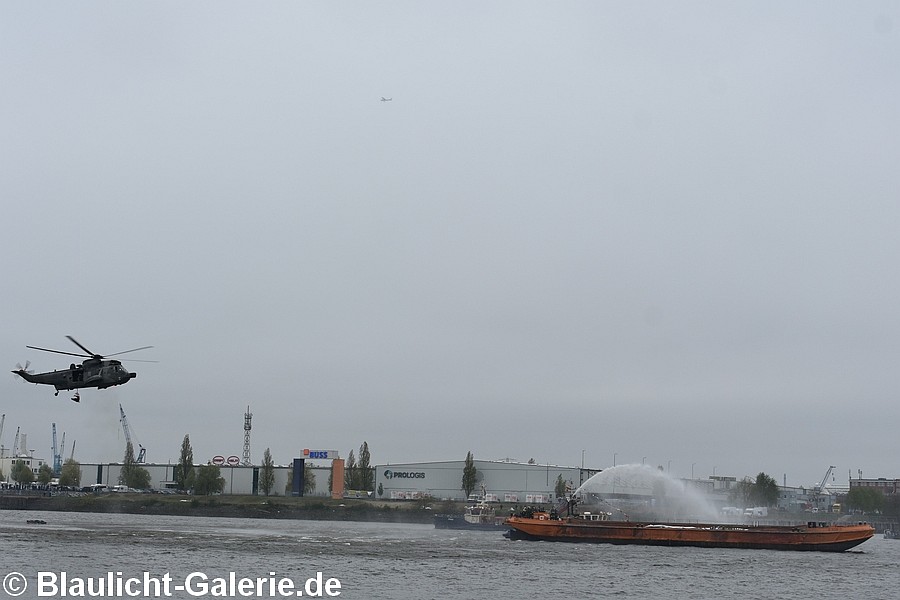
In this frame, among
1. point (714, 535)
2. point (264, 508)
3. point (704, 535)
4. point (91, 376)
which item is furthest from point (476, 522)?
point (91, 376)

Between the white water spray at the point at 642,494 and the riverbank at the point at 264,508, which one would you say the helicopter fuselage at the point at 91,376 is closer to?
the white water spray at the point at 642,494

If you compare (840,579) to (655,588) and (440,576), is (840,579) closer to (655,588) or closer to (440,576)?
(655,588)

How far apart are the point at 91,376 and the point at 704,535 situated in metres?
60.0

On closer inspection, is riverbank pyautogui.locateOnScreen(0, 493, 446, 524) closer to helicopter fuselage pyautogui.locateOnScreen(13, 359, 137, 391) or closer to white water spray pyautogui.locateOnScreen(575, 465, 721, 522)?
white water spray pyautogui.locateOnScreen(575, 465, 721, 522)

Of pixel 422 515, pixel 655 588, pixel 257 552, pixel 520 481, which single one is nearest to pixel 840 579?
pixel 655 588

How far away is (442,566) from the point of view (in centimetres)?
7750

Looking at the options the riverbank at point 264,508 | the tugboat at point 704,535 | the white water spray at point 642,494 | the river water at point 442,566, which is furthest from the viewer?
the riverbank at point 264,508

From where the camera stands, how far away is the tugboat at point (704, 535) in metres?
104

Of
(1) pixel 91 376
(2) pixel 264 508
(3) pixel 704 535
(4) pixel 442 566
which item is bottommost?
(2) pixel 264 508

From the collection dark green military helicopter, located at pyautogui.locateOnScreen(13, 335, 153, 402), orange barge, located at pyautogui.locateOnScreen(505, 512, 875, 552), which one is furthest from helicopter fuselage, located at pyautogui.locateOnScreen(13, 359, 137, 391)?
orange barge, located at pyautogui.locateOnScreen(505, 512, 875, 552)

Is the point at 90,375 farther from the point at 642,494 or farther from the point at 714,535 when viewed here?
the point at 642,494

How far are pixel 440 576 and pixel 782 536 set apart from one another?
4719cm

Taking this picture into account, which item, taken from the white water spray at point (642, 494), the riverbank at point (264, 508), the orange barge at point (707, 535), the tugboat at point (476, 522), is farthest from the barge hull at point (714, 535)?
Result: the riverbank at point (264, 508)

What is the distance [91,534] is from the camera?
10275 cm
